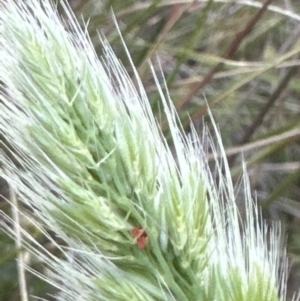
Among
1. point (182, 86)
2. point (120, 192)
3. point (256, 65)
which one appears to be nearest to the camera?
point (120, 192)

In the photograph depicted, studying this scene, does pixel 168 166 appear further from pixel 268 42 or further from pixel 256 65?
pixel 268 42

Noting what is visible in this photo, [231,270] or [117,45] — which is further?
[117,45]

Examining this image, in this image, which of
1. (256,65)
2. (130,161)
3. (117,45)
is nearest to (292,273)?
(256,65)

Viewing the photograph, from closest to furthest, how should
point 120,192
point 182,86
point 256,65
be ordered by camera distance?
point 120,192 < point 256,65 < point 182,86

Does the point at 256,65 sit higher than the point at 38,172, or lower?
A: higher
